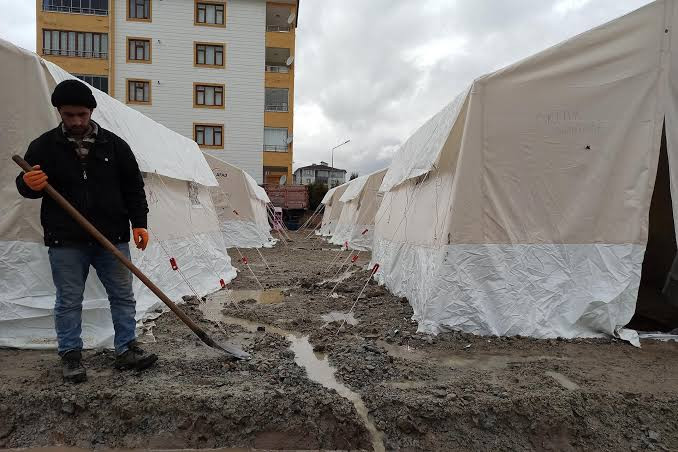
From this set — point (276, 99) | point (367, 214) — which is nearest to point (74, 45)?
point (276, 99)

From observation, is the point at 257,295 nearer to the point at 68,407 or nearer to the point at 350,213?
the point at 68,407

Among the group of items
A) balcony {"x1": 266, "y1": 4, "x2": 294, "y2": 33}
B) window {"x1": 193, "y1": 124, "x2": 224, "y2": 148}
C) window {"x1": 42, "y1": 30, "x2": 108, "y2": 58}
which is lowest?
window {"x1": 193, "y1": 124, "x2": 224, "y2": 148}

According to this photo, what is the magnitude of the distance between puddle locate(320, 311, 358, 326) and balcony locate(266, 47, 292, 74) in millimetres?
22674

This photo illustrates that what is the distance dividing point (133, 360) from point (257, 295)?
126 inches

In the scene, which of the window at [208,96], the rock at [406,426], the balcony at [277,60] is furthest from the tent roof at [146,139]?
the balcony at [277,60]

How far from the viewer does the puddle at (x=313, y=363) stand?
8.20 ft

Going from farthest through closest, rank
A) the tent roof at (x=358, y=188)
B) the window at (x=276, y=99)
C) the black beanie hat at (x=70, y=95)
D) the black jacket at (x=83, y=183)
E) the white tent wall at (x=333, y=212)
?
the window at (x=276, y=99) → the white tent wall at (x=333, y=212) → the tent roof at (x=358, y=188) → the black jacket at (x=83, y=183) → the black beanie hat at (x=70, y=95)

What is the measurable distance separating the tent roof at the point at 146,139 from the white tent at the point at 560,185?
154 inches

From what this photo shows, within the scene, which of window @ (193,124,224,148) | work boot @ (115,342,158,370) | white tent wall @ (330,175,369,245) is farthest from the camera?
window @ (193,124,224,148)

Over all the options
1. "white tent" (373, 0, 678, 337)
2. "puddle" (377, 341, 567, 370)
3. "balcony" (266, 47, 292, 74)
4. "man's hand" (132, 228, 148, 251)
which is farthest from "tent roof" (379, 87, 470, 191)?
"balcony" (266, 47, 292, 74)

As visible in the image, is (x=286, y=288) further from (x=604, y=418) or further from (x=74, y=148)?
(x=604, y=418)

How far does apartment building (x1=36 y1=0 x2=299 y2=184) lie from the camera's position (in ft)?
74.1

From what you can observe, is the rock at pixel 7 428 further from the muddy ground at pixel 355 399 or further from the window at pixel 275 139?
the window at pixel 275 139

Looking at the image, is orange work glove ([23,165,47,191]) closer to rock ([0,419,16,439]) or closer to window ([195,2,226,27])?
rock ([0,419,16,439])
